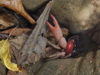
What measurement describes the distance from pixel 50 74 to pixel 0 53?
0.45 metres

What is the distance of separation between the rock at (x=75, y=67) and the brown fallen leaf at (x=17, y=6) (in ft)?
1.54

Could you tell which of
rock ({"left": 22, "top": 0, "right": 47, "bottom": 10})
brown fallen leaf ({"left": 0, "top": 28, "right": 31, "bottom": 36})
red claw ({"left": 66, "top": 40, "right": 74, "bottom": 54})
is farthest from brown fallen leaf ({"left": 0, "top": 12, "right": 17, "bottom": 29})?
red claw ({"left": 66, "top": 40, "right": 74, "bottom": 54})

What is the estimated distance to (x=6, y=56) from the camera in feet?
4.35

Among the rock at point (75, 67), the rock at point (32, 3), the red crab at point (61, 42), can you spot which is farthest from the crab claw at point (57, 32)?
the rock at point (75, 67)

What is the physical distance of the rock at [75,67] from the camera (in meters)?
1.20

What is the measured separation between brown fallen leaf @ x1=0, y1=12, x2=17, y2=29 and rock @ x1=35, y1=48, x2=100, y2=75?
0.51 metres

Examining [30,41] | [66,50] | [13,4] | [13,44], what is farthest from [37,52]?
[13,4]

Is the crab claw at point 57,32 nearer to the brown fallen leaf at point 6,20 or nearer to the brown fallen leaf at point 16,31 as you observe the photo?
the brown fallen leaf at point 16,31

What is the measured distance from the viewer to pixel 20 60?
1335mm

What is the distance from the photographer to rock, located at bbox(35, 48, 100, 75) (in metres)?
1.20

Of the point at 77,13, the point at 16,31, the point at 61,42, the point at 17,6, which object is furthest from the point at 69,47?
the point at 17,6

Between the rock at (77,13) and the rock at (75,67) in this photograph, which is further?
the rock at (77,13)

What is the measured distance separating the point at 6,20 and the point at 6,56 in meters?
0.35

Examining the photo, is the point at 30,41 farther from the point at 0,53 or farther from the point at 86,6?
the point at 86,6
